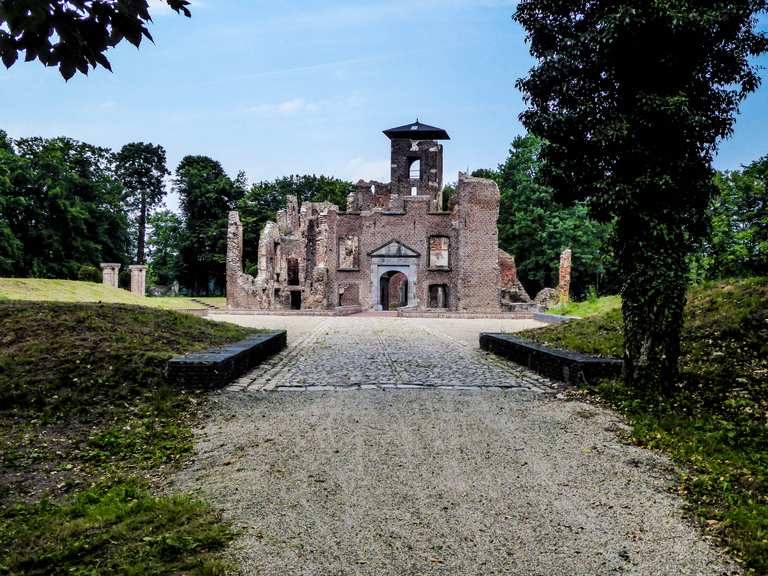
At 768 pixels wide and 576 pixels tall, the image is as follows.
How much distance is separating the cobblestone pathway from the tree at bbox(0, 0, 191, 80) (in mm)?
5033

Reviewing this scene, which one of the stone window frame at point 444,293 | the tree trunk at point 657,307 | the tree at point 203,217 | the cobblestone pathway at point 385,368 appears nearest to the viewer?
the tree trunk at point 657,307

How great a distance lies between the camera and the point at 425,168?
153 ft

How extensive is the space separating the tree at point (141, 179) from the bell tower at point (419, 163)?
3045 cm

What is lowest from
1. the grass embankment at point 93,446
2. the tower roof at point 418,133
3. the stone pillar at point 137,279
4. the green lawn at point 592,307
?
the grass embankment at point 93,446

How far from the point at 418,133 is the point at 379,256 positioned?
13.0 m

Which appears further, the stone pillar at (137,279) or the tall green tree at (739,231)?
the stone pillar at (137,279)

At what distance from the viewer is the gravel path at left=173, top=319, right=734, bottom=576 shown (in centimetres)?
321

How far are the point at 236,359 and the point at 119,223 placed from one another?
143 feet

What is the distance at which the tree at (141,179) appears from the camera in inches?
2484

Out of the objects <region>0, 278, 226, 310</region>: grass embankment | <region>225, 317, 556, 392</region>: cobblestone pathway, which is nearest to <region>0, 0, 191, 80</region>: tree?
<region>225, 317, 556, 392</region>: cobblestone pathway

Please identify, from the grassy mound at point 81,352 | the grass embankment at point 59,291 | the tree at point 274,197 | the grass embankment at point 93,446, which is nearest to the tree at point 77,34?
the grass embankment at point 93,446

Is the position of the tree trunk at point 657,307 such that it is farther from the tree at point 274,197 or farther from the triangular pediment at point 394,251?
the tree at point 274,197

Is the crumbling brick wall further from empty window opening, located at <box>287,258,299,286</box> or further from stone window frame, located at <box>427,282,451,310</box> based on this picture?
empty window opening, located at <box>287,258,299,286</box>

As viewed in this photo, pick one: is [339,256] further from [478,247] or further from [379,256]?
[478,247]
